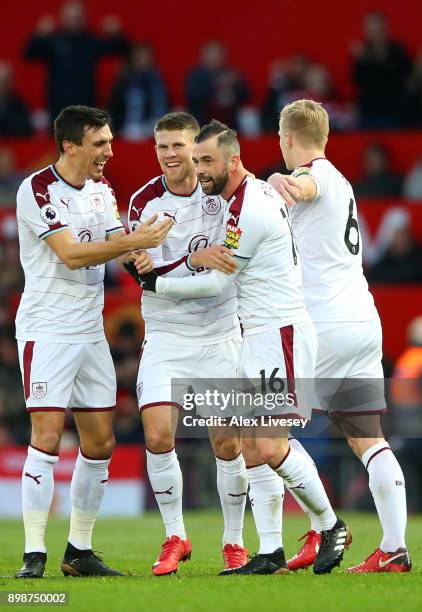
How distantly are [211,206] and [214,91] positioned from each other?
10.4 metres

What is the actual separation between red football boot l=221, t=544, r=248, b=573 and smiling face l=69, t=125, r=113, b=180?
2565mm

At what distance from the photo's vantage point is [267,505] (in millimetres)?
8695

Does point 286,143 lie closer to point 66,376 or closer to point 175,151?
point 175,151

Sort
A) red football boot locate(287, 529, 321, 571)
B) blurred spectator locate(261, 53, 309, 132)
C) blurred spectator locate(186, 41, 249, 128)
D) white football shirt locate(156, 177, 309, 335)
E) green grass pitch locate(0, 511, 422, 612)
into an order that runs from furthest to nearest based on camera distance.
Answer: blurred spectator locate(261, 53, 309, 132) < blurred spectator locate(186, 41, 249, 128) < red football boot locate(287, 529, 321, 571) < white football shirt locate(156, 177, 309, 335) < green grass pitch locate(0, 511, 422, 612)

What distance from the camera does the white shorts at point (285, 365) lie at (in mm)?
8531

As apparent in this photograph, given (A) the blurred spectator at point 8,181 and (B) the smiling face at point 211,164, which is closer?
(B) the smiling face at point 211,164

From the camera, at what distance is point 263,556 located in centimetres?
866

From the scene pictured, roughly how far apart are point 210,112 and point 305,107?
10.4 m

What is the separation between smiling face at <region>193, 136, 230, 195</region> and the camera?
8695 millimetres

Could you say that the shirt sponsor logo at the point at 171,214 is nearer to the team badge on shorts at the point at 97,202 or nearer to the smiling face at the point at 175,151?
the smiling face at the point at 175,151

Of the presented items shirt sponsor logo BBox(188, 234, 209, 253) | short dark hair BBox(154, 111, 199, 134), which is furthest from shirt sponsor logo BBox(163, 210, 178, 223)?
short dark hair BBox(154, 111, 199, 134)

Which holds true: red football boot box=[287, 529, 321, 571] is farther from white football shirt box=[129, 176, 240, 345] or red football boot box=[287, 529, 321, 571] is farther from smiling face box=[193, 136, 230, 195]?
smiling face box=[193, 136, 230, 195]

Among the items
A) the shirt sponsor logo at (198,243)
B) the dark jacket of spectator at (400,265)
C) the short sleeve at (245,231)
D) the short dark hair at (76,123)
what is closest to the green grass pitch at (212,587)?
the short sleeve at (245,231)

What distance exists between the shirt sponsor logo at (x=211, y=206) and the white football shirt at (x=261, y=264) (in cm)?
47
